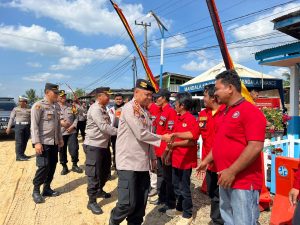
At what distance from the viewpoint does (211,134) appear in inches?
162

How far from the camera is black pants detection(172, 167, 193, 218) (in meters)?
4.09

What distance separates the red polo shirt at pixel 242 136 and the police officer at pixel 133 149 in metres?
1.04

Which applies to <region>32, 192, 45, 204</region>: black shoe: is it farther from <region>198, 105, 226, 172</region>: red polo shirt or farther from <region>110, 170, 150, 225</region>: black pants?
<region>198, 105, 226, 172</region>: red polo shirt

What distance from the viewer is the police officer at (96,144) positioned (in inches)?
186

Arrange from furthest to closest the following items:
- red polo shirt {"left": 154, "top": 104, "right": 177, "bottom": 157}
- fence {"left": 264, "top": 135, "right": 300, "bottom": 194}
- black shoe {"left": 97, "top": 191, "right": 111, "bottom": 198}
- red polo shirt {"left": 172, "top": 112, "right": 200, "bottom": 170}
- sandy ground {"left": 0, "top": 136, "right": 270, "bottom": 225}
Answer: black shoe {"left": 97, "top": 191, "right": 111, "bottom": 198}
fence {"left": 264, "top": 135, "right": 300, "bottom": 194}
red polo shirt {"left": 154, "top": 104, "right": 177, "bottom": 157}
sandy ground {"left": 0, "top": 136, "right": 270, "bottom": 225}
red polo shirt {"left": 172, "top": 112, "right": 200, "bottom": 170}

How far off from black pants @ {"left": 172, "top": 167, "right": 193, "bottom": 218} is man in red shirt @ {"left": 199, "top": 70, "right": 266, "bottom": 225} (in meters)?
1.39

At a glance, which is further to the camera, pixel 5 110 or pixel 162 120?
pixel 5 110

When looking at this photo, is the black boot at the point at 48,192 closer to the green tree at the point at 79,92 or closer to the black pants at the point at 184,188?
the black pants at the point at 184,188

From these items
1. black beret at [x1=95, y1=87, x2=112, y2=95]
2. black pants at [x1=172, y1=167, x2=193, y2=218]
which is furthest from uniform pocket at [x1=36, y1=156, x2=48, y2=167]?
black pants at [x1=172, y1=167, x2=193, y2=218]

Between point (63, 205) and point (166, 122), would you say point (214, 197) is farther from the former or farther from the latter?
point (63, 205)

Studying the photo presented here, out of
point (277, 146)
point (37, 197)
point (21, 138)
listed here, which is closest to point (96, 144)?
point (37, 197)

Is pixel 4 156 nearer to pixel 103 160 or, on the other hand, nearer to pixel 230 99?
pixel 103 160

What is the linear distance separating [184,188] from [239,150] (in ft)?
5.79

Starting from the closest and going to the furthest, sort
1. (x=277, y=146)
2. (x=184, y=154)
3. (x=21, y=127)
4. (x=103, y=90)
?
(x=184, y=154), (x=103, y=90), (x=277, y=146), (x=21, y=127)
